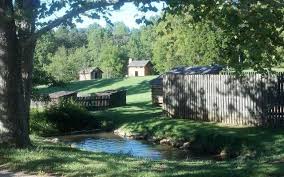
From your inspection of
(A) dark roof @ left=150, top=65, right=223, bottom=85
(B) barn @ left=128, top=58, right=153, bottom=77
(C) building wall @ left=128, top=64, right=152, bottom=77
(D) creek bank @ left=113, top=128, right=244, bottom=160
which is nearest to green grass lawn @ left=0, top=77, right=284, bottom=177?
(D) creek bank @ left=113, top=128, right=244, bottom=160

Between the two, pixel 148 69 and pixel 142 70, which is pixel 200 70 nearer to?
pixel 142 70

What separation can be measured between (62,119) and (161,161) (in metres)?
19.4

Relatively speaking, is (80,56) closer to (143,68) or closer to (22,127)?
(143,68)

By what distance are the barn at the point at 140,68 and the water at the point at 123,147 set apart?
81.5 m

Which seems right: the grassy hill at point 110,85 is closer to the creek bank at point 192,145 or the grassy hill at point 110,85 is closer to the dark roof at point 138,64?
the dark roof at point 138,64

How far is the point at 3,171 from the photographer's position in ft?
37.1

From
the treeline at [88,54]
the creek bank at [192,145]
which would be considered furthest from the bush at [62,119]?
the treeline at [88,54]

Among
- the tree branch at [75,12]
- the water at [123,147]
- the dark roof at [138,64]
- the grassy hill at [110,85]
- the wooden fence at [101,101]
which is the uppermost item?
the dark roof at [138,64]

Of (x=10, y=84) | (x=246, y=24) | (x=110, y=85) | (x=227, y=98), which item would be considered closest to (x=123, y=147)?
(x=227, y=98)

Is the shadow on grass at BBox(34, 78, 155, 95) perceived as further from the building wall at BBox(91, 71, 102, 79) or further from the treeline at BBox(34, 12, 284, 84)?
the building wall at BBox(91, 71, 102, 79)

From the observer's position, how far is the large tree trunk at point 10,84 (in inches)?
516

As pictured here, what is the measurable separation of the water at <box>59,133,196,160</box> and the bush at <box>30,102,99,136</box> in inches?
60.1

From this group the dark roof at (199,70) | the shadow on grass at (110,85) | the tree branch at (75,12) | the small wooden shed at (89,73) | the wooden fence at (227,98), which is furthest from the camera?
the small wooden shed at (89,73)

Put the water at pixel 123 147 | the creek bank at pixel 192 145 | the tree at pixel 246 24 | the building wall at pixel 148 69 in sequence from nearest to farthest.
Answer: the tree at pixel 246 24 < the creek bank at pixel 192 145 < the water at pixel 123 147 < the building wall at pixel 148 69
